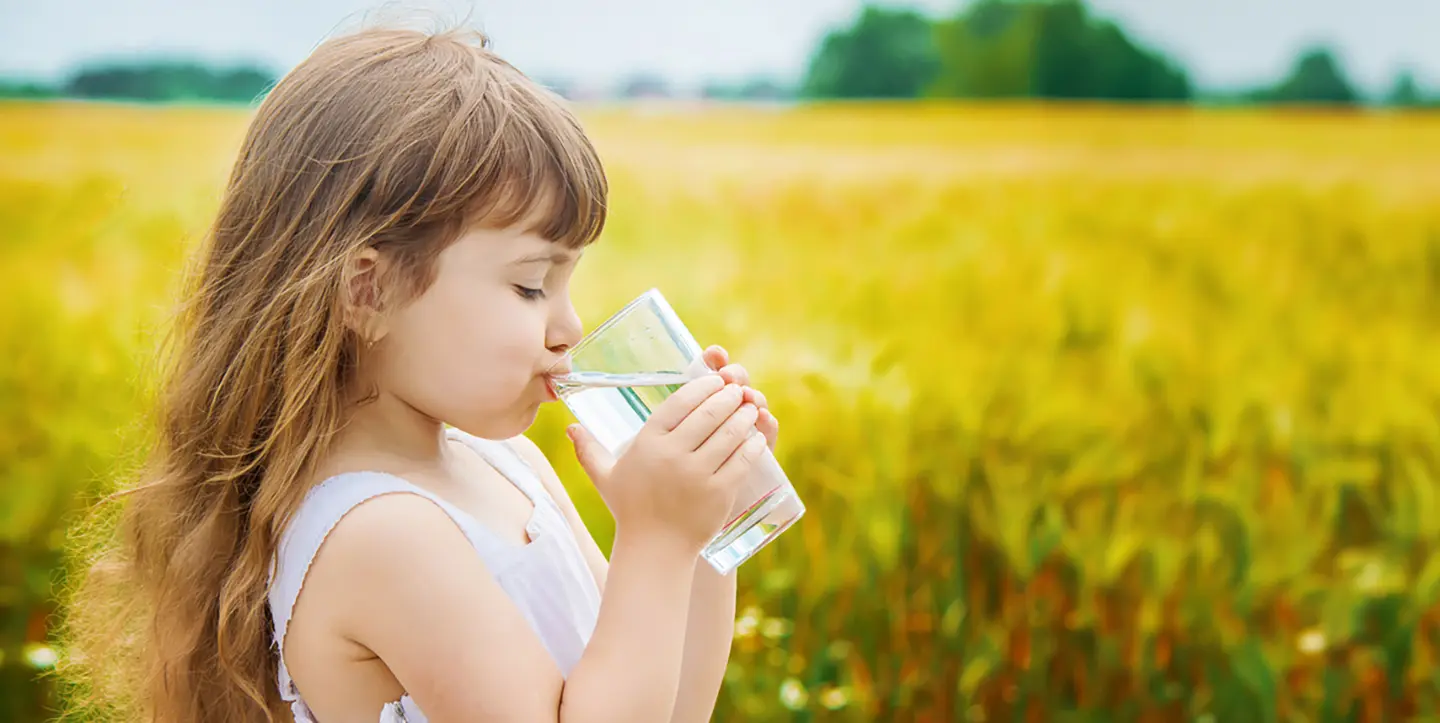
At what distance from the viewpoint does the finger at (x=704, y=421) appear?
740 mm

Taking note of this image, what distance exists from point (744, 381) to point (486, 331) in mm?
155

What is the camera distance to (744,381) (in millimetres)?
806

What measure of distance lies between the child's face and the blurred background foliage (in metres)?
0.39

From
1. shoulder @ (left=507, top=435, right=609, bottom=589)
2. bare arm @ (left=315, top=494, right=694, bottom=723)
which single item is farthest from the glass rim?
shoulder @ (left=507, top=435, right=609, bottom=589)

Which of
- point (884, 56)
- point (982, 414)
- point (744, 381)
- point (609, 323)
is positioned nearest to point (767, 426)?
point (744, 381)

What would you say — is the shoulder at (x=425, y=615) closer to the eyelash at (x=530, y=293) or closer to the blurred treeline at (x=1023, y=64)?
the eyelash at (x=530, y=293)

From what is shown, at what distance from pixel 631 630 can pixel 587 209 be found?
0.23 metres

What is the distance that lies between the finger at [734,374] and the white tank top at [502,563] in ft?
0.53

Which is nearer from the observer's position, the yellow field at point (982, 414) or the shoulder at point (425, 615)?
the shoulder at point (425, 615)

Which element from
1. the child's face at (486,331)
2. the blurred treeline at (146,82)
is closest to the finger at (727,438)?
the child's face at (486,331)

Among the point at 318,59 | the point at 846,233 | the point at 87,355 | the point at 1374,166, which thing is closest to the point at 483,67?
the point at 318,59

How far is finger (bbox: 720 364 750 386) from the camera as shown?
0.79 m

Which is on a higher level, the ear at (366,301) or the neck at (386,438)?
the ear at (366,301)

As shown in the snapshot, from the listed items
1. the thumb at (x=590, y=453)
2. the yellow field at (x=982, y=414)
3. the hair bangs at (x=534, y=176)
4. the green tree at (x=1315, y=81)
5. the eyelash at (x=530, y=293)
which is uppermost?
the hair bangs at (x=534, y=176)
